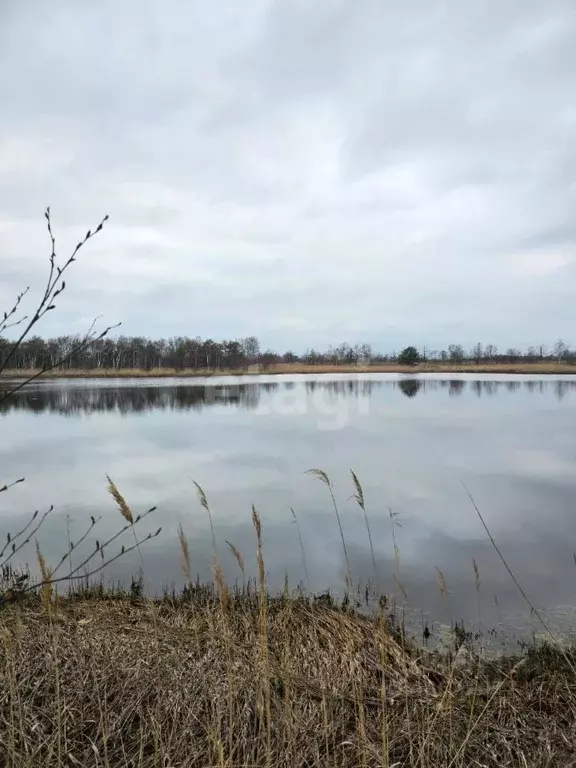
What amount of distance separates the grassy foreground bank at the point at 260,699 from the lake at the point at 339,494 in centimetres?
64

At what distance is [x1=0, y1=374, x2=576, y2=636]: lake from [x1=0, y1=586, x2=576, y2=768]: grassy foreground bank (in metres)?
0.64

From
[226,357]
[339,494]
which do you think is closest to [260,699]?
[339,494]

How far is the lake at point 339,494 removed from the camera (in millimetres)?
5422

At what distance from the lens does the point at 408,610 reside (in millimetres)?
4570

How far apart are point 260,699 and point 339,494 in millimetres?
6374

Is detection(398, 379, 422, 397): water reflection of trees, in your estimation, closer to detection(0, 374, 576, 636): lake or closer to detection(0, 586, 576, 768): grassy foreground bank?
detection(0, 374, 576, 636): lake

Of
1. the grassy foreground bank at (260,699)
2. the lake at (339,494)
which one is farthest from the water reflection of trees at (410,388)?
the grassy foreground bank at (260,699)

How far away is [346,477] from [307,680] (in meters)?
6.81

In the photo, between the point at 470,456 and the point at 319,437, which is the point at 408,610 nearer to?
the point at 470,456

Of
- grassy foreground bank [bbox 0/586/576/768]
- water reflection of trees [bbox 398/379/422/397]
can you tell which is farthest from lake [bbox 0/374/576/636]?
water reflection of trees [bbox 398/379/422/397]

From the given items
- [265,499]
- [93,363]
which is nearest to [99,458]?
[265,499]

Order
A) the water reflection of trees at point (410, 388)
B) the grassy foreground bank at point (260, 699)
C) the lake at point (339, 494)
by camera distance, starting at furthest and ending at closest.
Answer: the water reflection of trees at point (410, 388) < the lake at point (339, 494) < the grassy foreground bank at point (260, 699)

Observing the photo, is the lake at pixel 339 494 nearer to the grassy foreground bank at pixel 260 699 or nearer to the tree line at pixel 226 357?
the grassy foreground bank at pixel 260 699

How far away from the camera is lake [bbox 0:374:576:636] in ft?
17.8
